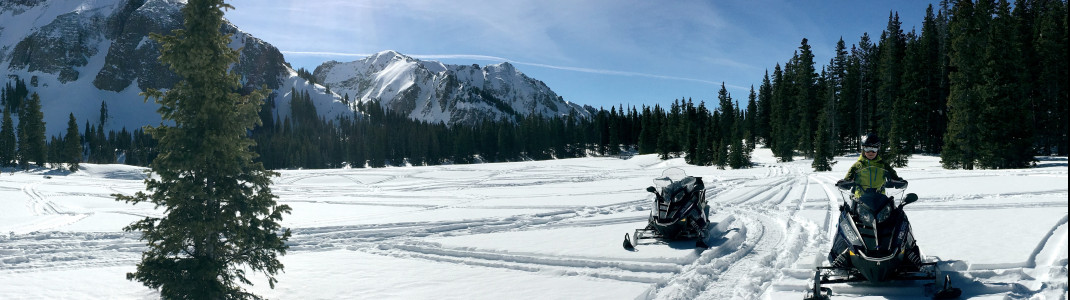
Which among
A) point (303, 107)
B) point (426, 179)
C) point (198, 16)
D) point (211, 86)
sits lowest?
point (426, 179)

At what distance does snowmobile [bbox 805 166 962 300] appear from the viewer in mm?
5785

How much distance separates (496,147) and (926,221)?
96.0 meters

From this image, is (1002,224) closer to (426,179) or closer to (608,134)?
(426,179)

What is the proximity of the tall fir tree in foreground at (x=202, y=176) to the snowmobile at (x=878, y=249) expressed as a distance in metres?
7.35

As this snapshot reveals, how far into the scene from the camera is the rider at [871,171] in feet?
21.8

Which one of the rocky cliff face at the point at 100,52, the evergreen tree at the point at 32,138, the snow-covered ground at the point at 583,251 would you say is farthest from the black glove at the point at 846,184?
the rocky cliff face at the point at 100,52

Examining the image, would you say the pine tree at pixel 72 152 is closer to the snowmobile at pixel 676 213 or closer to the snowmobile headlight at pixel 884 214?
the snowmobile at pixel 676 213

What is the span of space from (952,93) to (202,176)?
1406 inches

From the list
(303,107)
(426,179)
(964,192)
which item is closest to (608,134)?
(426,179)

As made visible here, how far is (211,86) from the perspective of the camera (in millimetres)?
7074

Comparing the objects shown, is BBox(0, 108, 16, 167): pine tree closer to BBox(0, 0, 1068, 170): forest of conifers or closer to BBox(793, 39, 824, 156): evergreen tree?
BBox(0, 0, 1068, 170): forest of conifers

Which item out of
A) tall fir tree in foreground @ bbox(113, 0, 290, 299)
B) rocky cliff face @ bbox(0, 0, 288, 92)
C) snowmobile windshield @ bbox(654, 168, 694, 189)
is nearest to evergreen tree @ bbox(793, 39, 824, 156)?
snowmobile windshield @ bbox(654, 168, 694, 189)

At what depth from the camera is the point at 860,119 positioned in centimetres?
5041

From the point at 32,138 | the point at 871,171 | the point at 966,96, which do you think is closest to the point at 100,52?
the point at 32,138
